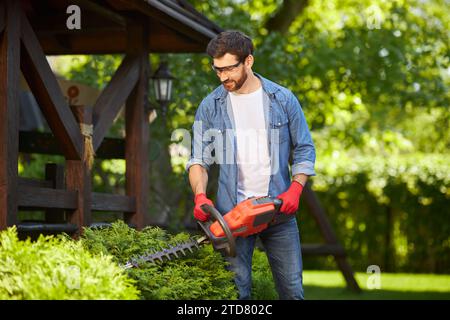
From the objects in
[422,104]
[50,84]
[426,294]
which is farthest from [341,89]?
[50,84]

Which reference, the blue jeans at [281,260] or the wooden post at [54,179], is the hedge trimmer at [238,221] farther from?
the wooden post at [54,179]

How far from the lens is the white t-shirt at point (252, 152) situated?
496 cm

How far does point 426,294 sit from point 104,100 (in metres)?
6.54

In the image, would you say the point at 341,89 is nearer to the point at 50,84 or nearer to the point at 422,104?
the point at 422,104

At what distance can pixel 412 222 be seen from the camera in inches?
635

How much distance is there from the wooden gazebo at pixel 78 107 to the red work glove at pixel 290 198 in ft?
6.64

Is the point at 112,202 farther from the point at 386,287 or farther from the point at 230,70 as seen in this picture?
the point at 386,287

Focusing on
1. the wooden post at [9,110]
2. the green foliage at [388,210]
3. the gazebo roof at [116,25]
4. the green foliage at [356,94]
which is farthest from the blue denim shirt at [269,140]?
the green foliage at [388,210]

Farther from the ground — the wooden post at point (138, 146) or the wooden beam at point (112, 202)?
the wooden post at point (138, 146)

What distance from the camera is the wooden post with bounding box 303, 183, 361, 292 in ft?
41.8

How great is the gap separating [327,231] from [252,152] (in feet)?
26.9

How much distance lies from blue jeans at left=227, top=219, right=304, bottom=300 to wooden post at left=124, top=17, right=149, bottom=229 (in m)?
3.38

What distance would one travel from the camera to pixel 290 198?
4.77 metres

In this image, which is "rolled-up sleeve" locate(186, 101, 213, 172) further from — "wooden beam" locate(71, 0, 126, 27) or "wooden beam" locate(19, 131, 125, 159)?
"wooden beam" locate(19, 131, 125, 159)
